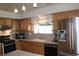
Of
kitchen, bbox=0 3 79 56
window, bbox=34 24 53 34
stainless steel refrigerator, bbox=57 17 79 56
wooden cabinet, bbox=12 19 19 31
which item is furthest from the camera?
window, bbox=34 24 53 34

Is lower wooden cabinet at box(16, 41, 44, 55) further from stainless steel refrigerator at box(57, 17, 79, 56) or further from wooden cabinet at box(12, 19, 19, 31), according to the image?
stainless steel refrigerator at box(57, 17, 79, 56)

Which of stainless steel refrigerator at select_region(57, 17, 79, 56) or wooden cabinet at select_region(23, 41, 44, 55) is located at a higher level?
stainless steel refrigerator at select_region(57, 17, 79, 56)

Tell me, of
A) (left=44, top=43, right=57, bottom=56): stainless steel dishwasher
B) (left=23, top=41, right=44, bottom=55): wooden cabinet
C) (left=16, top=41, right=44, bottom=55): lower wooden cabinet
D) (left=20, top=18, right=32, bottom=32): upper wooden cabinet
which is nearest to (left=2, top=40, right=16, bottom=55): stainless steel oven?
(left=16, top=41, right=44, bottom=55): lower wooden cabinet

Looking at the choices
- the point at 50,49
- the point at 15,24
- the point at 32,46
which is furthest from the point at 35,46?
the point at 15,24

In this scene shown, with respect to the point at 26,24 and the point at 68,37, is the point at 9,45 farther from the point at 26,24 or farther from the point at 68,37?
the point at 68,37

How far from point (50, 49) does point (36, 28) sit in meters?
0.83

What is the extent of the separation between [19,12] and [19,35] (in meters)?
0.72

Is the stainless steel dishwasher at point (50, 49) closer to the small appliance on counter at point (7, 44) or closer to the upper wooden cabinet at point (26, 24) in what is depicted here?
the upper wooden cabinet at point (26, 24)

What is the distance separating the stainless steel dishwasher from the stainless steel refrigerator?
0.86ft

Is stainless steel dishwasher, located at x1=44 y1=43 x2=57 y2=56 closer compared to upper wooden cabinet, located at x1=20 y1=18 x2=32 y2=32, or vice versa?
stainless steel dishwasher, located at x1=44 y1=43 x2=57 y2=56

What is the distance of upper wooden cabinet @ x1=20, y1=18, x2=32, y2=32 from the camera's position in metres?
3.05

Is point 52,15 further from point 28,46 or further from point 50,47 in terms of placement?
point 28,46

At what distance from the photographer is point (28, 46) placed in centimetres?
302

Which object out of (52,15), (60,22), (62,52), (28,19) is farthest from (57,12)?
(62,52)
